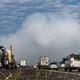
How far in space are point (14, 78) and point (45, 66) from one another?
317 ft

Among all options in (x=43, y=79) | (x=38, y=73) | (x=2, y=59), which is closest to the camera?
(x=38, y=73)

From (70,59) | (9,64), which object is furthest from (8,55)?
(70,59)

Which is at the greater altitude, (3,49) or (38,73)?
(3,49)

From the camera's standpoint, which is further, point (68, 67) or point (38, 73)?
point (68, 67)

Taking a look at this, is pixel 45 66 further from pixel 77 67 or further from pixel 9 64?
pixel 77 67

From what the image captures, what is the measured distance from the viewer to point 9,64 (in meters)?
110

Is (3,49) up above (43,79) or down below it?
above

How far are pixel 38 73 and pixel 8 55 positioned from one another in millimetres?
98725

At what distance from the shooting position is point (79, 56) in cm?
8269

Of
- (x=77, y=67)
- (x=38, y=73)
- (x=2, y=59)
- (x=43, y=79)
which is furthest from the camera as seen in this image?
(x=2, y=59)

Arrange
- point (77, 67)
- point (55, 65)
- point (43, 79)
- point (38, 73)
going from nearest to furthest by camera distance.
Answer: point (38, 73) < point (43, 79) < point (77, 67) < point (55, 65)

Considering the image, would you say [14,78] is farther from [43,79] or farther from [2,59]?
[2,59]

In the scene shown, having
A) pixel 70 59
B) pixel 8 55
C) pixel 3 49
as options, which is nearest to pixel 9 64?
pixel 8 55

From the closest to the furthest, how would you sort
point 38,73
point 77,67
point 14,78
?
point 14,78 → point 38,73 → point 77,67
